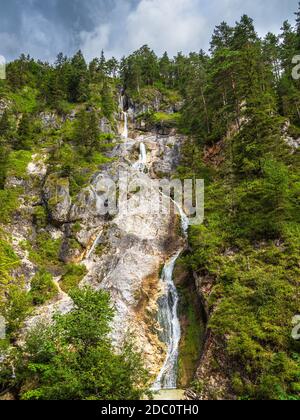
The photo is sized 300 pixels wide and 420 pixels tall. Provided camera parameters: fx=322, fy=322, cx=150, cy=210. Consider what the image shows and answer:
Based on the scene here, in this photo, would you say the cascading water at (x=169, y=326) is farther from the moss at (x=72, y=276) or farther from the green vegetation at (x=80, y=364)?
the moss at (x=72, y=276)

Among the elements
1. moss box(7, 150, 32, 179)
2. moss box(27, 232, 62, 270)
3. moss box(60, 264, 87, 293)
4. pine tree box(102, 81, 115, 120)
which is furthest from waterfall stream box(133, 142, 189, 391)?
pine tree box(102, 81, 115, 120)

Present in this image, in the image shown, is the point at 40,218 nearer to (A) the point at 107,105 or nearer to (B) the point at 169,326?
(B) the point at 169,326

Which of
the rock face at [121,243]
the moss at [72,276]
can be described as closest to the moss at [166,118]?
the rock face at [121,243]

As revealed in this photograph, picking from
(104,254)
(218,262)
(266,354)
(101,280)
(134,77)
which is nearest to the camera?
(266,354)

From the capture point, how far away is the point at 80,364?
16.9m

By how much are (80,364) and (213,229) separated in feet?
59.9

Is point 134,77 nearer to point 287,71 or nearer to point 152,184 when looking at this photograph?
point 287,71

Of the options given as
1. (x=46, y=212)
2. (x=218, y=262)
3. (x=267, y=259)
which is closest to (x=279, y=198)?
(x=267, y=259)

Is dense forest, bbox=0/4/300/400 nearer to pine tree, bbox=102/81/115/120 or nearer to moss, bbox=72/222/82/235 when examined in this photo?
pine tree, bbox=102/81/115/120

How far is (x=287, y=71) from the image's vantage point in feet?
177

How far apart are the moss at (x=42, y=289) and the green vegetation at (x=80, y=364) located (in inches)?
307

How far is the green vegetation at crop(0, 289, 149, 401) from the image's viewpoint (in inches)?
624

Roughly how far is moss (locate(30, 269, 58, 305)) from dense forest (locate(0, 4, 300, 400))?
130 millimetres

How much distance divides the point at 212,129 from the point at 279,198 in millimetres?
26508
